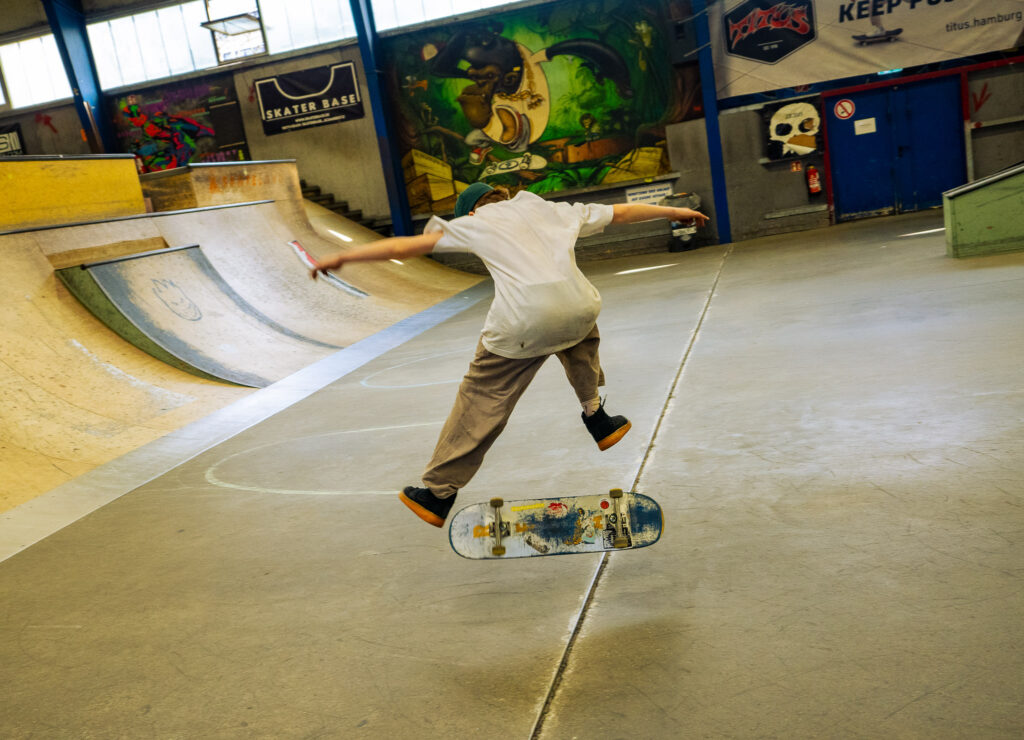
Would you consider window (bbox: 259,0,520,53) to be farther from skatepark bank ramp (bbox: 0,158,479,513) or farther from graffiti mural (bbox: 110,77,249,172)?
skatepark bank ramp (bbox: 0,158,479,513)

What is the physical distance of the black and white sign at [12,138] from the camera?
19.3 meters

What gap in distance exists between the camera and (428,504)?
2.97 metres

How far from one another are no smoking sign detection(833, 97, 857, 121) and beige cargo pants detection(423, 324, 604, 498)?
14841 millimetres

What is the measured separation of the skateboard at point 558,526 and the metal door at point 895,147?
49.0ft

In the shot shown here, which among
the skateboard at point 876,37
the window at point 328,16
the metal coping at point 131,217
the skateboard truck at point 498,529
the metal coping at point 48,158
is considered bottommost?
the skateboard truck at point 498,529

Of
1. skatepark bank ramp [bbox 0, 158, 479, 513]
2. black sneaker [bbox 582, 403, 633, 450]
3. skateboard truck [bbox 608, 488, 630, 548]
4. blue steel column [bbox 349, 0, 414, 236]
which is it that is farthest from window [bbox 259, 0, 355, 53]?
skateboard truck [bbox 608, 488, 630, 548]

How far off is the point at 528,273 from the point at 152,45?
1915cm

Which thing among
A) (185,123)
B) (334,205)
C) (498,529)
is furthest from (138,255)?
(185,123)

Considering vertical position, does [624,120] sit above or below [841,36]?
below

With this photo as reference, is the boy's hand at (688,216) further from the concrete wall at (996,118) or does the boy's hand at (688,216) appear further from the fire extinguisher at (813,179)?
the concrete wall at (996,118)

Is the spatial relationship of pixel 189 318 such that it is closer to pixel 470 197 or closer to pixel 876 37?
pixel 470 197

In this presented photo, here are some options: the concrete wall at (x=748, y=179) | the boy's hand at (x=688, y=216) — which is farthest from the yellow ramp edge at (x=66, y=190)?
the concrete wall at (x=748, y=179)

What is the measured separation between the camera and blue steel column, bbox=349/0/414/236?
1641 cm

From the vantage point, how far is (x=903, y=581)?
7.99 feet
